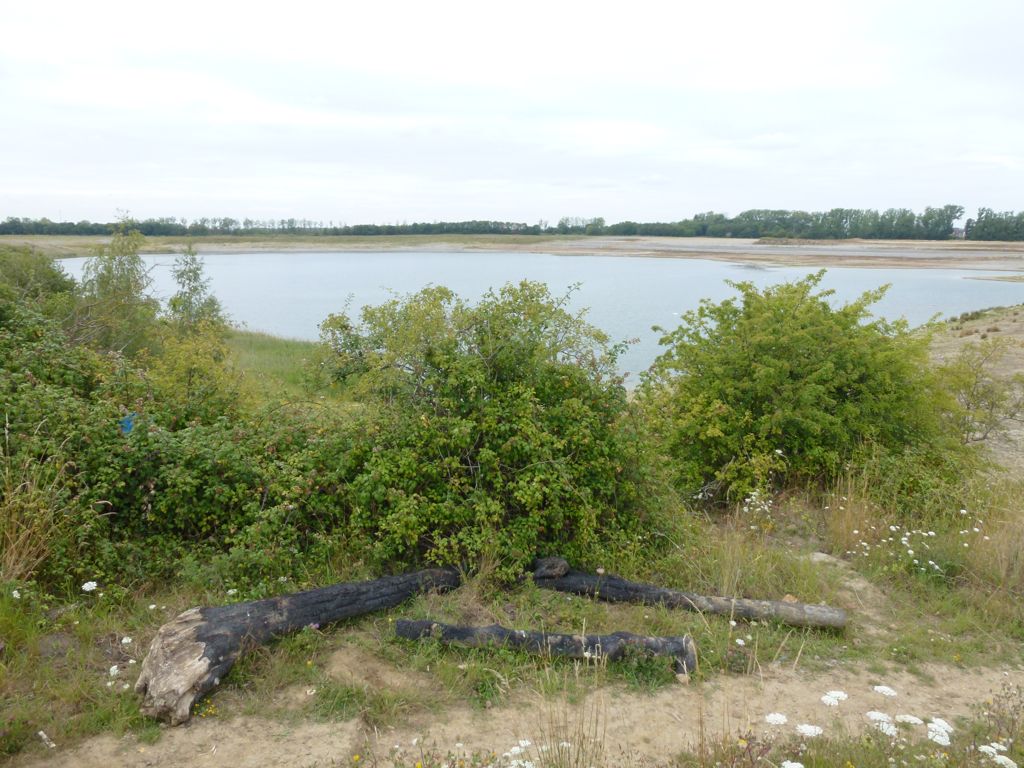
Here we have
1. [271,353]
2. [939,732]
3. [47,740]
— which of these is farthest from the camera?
[271,353]

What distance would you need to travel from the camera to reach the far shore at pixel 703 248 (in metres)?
67.9

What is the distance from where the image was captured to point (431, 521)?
5543mm

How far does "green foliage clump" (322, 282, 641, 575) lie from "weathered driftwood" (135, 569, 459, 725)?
48cm

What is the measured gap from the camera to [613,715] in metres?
3.93

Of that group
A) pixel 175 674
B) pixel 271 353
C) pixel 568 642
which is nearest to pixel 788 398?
pixel 568 642

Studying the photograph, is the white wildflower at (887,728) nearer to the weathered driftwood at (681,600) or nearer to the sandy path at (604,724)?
the sandy path at (604,724)

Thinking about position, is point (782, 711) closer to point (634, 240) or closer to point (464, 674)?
point (464, 674)

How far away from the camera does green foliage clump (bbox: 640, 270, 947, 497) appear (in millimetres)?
8531

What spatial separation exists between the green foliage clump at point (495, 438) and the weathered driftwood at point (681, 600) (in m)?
0.25

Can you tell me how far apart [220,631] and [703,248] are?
8000cm

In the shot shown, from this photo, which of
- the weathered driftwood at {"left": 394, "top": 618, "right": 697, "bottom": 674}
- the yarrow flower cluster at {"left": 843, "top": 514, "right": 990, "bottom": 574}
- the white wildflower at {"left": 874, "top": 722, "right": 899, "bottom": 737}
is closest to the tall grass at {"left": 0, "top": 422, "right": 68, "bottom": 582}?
the weathered driftwood at {"left": 394, "top": 618, "right": 697, "bottom": 674}

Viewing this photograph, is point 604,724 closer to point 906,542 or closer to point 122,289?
point 906,542

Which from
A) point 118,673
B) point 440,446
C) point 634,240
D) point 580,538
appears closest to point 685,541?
point 580,538

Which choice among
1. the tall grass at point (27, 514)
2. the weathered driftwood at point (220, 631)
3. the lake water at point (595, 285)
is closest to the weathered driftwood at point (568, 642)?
the weathered driftwood at point (220, 631)
